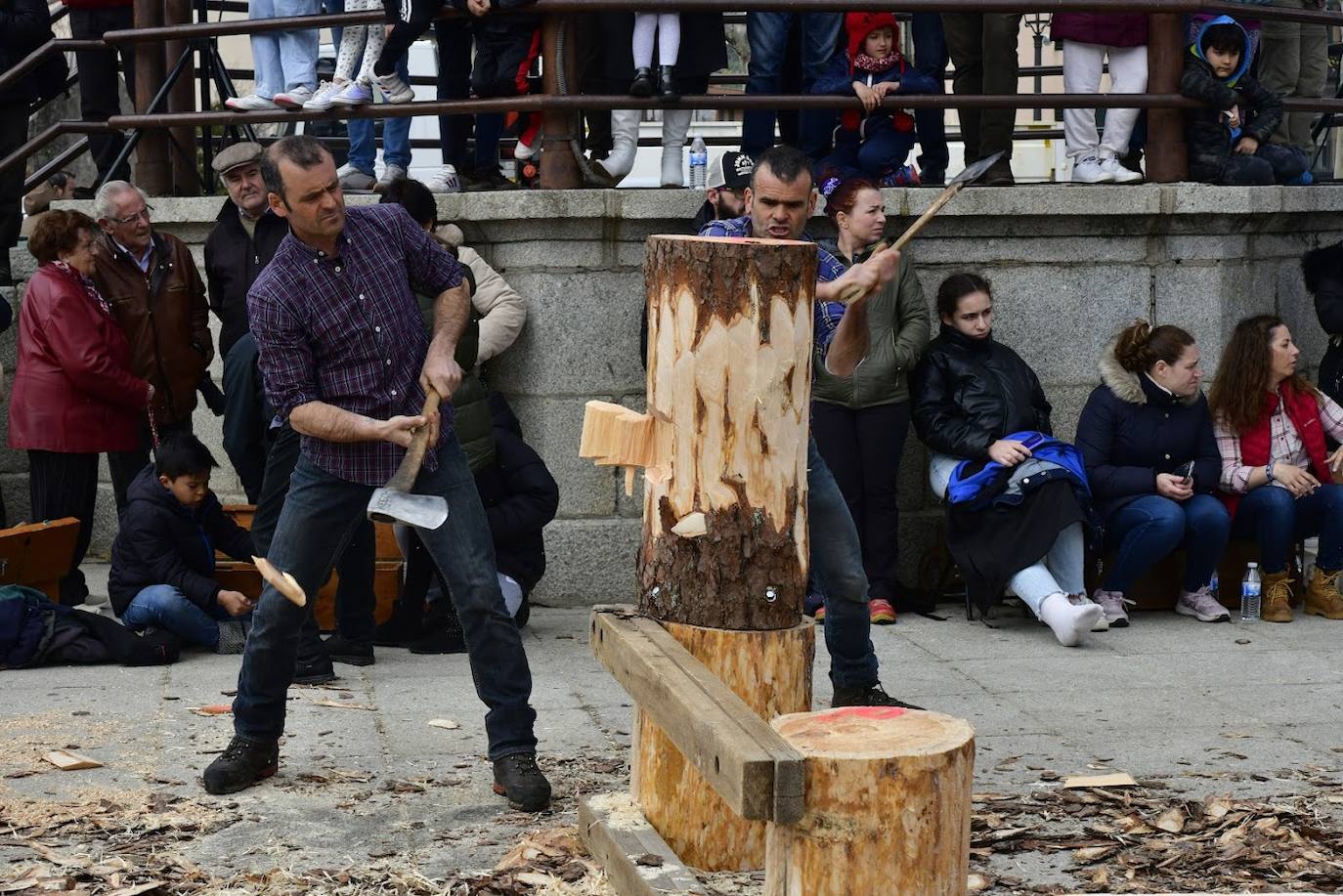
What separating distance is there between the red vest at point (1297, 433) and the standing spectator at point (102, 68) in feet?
18.4

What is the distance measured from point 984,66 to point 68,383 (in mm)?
4496

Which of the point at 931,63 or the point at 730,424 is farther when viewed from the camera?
the point at 931,63

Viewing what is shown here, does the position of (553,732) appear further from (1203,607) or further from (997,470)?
(1203,607)

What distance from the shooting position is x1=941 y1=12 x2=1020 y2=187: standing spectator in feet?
27.5

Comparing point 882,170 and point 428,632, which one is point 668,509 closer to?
point 428,632

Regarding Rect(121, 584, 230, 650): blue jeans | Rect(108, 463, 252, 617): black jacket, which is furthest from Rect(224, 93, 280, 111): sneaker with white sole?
Rect(121, 584, 230, 650): blue jeans

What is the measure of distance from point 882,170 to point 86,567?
14.6ft

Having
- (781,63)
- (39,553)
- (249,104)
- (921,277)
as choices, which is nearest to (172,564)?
(39,553)

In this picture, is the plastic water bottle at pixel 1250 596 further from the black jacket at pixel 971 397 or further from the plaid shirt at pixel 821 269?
the plaid shirt at pixel 821 269

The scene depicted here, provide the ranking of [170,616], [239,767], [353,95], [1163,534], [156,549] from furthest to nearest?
[353,95]
[1163,534]
[156,549]
[170,616]
[239,767]

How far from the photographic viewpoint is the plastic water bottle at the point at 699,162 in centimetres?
1126

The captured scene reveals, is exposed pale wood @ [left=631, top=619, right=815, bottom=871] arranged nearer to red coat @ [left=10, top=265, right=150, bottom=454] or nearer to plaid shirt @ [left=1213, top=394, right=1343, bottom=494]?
plaid shirt @ [left=1213, top=394, right=1343, bottom=494]

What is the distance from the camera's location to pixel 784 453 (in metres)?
4.33

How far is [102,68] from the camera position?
30.1 feet
